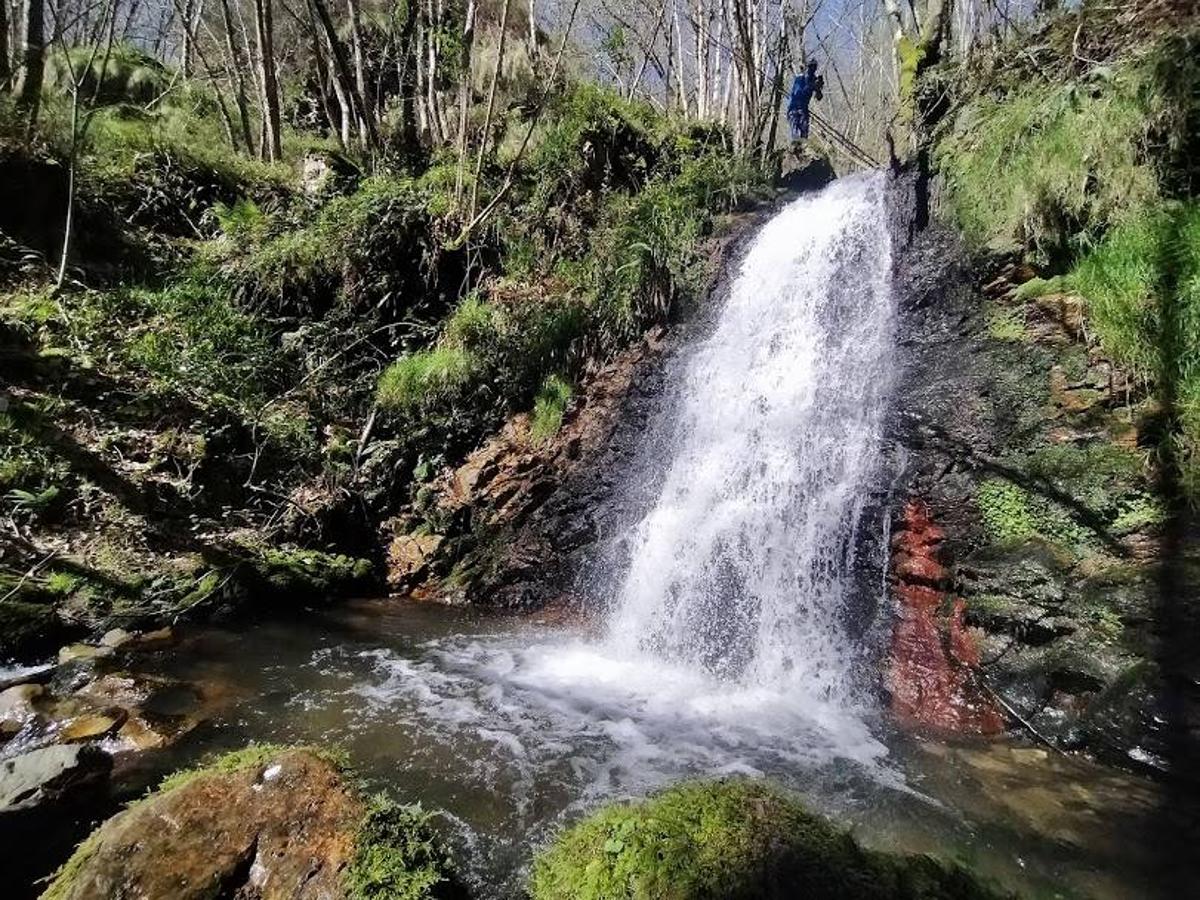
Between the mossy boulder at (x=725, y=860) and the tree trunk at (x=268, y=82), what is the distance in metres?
10.9

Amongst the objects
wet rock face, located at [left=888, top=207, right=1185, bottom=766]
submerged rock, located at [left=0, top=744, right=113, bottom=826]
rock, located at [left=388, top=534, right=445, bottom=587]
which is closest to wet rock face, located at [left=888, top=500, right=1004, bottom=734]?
wet rock face, located at [left=888, top=207, right=1185, bottom=766]

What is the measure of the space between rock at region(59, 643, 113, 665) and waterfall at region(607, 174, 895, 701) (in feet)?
12.0

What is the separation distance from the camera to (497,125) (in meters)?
10.8

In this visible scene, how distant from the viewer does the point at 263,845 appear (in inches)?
83.2

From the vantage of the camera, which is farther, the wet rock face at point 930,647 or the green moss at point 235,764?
the wet rock face at point 930,647

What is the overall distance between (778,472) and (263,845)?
467 centimetres

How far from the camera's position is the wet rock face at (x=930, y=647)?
4031 millimetres

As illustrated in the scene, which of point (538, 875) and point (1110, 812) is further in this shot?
point (1110, 812)

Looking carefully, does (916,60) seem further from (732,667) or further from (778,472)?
(732,667)

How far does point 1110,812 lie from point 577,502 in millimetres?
4705

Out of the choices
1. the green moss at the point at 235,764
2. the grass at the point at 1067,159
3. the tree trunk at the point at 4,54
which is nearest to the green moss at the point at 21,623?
the green moss at the point at 235,764

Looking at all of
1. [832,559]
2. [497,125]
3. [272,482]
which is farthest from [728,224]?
[272,482]

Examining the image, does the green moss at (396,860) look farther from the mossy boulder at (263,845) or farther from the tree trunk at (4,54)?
the tree trunk at (4,54)

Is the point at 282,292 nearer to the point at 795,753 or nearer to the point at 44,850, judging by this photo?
the point at 44,850
